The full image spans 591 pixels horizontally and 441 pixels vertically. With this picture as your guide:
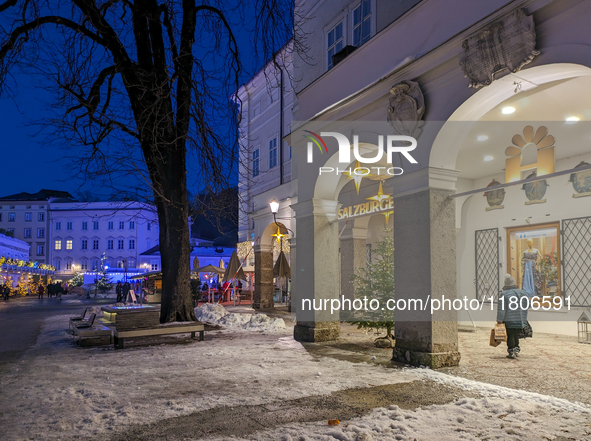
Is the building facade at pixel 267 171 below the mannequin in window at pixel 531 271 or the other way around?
the other way around

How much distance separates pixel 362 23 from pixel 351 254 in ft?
26.9

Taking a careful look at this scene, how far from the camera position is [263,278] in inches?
897

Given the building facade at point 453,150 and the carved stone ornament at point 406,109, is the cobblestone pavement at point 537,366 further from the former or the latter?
the carved stone ornament at point 406,109

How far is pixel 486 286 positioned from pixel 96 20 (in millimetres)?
12715

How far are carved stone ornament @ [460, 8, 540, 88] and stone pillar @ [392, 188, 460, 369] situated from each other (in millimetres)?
1961

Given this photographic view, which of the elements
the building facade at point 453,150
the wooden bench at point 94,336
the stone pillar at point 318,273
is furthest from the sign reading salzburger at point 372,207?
the wooden bench at point 94,336

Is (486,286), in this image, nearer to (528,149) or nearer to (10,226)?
(528,149)

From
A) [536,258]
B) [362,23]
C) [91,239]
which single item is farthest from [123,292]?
[91,239]

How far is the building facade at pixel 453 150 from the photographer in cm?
669

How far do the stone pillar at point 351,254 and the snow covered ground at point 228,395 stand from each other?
25.7 ft

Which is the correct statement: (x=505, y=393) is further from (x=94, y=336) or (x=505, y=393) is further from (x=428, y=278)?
(x=94, y=336)

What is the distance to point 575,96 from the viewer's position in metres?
8.52

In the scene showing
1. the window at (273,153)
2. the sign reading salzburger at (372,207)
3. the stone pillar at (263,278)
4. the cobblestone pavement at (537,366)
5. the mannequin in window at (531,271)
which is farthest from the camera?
the window at (273,153)

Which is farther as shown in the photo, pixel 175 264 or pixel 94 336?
pixel 175 264
